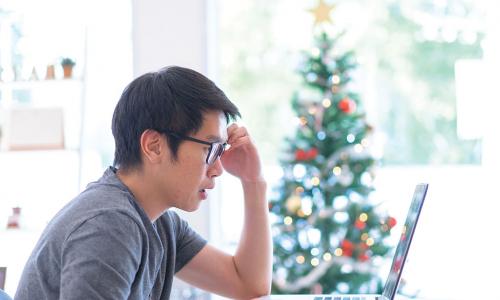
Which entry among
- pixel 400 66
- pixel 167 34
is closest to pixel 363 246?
pixel 167 34

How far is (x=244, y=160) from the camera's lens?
7.22 ft

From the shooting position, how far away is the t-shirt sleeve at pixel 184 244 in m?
2.07

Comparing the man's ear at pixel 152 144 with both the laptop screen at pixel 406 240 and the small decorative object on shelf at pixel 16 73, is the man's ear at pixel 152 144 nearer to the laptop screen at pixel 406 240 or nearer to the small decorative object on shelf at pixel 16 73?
the laptop screen at pixel 406 240

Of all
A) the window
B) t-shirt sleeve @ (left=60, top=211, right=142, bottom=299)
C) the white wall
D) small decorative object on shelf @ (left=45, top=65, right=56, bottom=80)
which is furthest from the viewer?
the window

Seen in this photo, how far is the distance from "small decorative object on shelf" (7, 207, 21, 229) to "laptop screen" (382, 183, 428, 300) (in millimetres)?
3064

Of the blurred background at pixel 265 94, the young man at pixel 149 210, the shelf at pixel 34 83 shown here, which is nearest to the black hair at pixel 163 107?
the young man at pixel 149 210

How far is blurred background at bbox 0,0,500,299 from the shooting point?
4.55 metres

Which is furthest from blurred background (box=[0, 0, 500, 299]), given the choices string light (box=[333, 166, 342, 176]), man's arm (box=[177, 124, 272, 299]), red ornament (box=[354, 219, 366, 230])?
man's arm (box=[177, 124, 272, 299])

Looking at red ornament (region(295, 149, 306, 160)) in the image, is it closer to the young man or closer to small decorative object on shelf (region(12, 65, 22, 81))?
small decorative object on shelf (region(12, 65, 22, 81))

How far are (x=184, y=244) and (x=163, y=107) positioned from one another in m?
0.50

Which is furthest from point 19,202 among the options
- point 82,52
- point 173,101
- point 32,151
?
point 173,101

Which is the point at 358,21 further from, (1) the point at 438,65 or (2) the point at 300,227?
(2) the point at 300,227

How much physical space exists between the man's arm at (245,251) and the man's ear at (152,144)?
1.39 feet

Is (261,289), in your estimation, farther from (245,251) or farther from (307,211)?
(307,211)
